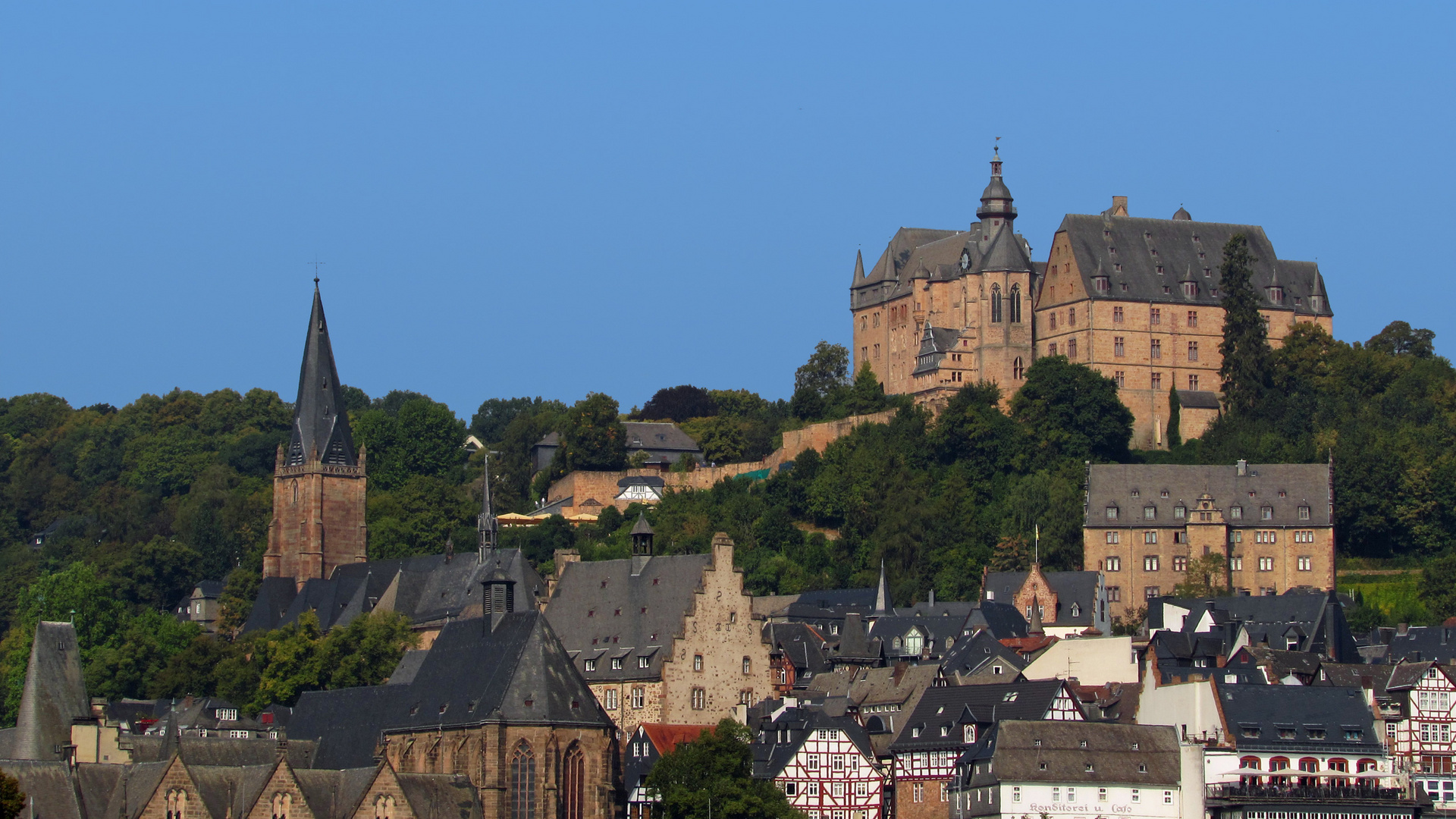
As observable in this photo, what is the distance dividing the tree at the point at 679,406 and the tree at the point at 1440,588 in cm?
5591

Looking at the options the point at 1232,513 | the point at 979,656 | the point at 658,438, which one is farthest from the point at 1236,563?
the point at 658,438

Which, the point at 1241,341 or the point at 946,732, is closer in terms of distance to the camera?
the point at 946,732

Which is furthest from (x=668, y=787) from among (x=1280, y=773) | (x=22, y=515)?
(x=22, y=515)

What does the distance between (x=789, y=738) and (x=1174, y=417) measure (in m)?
49.0

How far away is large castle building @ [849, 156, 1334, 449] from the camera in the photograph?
127m

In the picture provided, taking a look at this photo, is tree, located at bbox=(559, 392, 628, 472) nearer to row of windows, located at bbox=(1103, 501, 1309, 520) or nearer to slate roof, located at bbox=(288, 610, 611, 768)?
row of windows, located at bbox=(1103, 501, 1309, 520)

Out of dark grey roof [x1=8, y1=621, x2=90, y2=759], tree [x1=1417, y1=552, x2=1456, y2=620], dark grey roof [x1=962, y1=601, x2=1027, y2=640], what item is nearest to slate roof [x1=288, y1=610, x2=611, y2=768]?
dark grey roof [x1=8, y1=621, x2=90, y2=759]

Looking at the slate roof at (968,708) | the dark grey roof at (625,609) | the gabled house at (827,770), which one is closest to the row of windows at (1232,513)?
the dark grey roof at (625,609)

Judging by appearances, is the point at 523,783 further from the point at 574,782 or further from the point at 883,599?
the point at 883,599

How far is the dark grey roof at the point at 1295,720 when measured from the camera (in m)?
77.2

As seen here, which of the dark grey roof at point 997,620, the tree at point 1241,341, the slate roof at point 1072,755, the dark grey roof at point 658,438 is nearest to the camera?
the slate roof at point 1072,755

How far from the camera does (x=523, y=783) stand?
75750 millimetres

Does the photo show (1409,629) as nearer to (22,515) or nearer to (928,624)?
(928,624)

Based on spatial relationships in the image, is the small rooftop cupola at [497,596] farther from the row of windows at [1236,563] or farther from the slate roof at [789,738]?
the row of windows at [1236,563]
